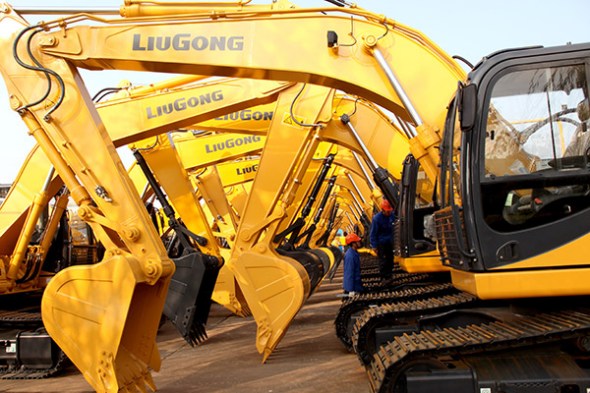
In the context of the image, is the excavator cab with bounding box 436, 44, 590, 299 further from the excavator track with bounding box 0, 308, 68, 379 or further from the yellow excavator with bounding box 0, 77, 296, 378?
the excavator track with bounding box 0, 308, 68, 379

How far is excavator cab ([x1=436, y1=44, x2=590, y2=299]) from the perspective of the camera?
16.4 ft

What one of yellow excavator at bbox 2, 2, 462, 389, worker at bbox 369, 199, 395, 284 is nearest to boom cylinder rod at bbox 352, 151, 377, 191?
worker at bbox 369, 199, 395, 284

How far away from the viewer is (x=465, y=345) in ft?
16.1

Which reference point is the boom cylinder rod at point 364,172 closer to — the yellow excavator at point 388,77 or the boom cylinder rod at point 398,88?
the yellow excavator at point 388,77

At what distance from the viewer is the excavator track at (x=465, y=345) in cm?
486

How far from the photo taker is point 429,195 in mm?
8727

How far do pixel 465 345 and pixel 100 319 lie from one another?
3484mm

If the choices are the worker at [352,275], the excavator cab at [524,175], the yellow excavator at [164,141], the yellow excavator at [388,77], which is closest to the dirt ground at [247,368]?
the worker at [352,275]

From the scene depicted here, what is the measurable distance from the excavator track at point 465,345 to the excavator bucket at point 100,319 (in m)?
2.59

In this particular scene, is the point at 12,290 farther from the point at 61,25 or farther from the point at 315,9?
the point at 315,9

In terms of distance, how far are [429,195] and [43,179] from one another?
5546mm

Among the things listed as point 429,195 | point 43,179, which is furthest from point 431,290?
point 43,179

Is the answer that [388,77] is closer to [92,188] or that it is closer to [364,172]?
[92,188]

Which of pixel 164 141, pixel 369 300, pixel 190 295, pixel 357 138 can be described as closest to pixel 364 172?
pixel 357 138
